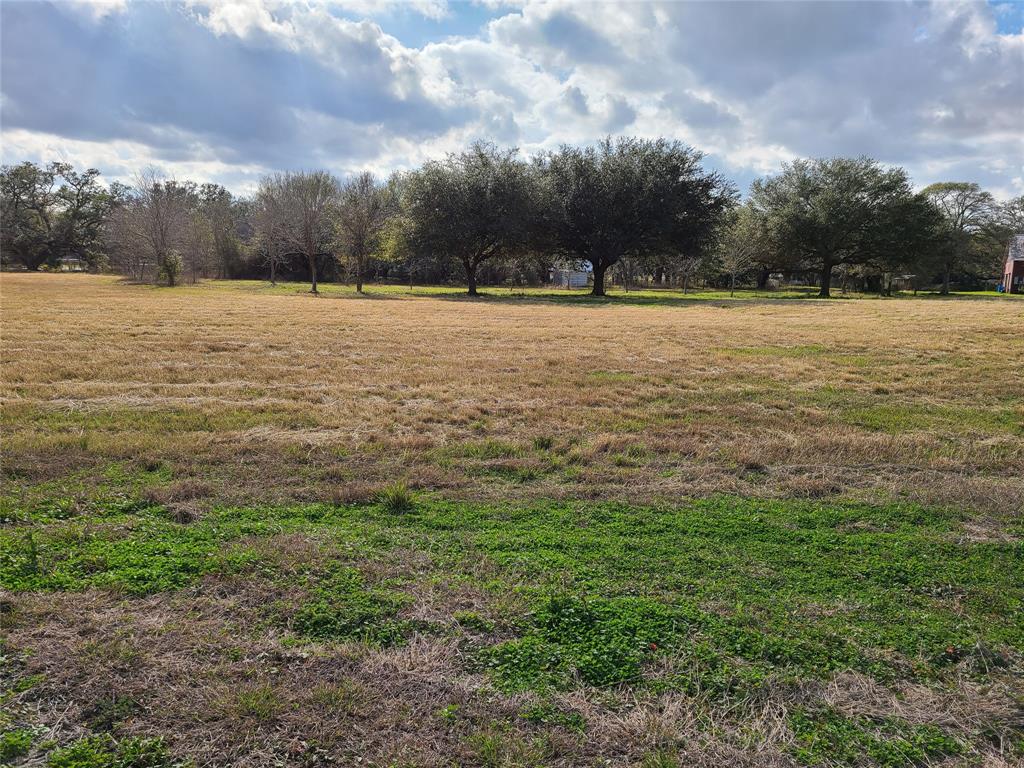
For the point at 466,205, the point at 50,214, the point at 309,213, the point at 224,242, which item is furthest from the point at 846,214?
the point at 50,214

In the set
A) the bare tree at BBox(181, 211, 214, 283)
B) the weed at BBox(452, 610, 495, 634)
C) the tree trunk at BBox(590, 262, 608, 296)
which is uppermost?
the bare tree at BBox(181, 211, 214, 283)

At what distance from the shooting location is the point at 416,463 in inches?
208

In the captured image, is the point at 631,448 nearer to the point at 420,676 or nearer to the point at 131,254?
the point at 420,676

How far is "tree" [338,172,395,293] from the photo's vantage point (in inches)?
1706

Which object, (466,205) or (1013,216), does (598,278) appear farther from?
(1013,216)

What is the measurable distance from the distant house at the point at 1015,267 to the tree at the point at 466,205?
5076 centimetres

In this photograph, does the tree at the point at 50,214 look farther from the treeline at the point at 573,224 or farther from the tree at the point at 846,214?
the tree at the point at 846,214

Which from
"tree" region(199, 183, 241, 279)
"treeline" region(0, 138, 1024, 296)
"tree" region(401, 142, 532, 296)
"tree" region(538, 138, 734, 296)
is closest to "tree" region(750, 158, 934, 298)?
"treeline" region(0, 138, 1024, 296)

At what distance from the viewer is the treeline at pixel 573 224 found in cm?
3847

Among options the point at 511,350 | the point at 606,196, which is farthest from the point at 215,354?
the point at 606,196

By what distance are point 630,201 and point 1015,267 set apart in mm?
46069

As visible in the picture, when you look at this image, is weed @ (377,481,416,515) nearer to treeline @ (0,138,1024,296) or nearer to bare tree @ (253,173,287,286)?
treeline @ (0,138,1024,296)

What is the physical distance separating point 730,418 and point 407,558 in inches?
186

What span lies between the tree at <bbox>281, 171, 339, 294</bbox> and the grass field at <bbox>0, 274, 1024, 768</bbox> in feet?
122
